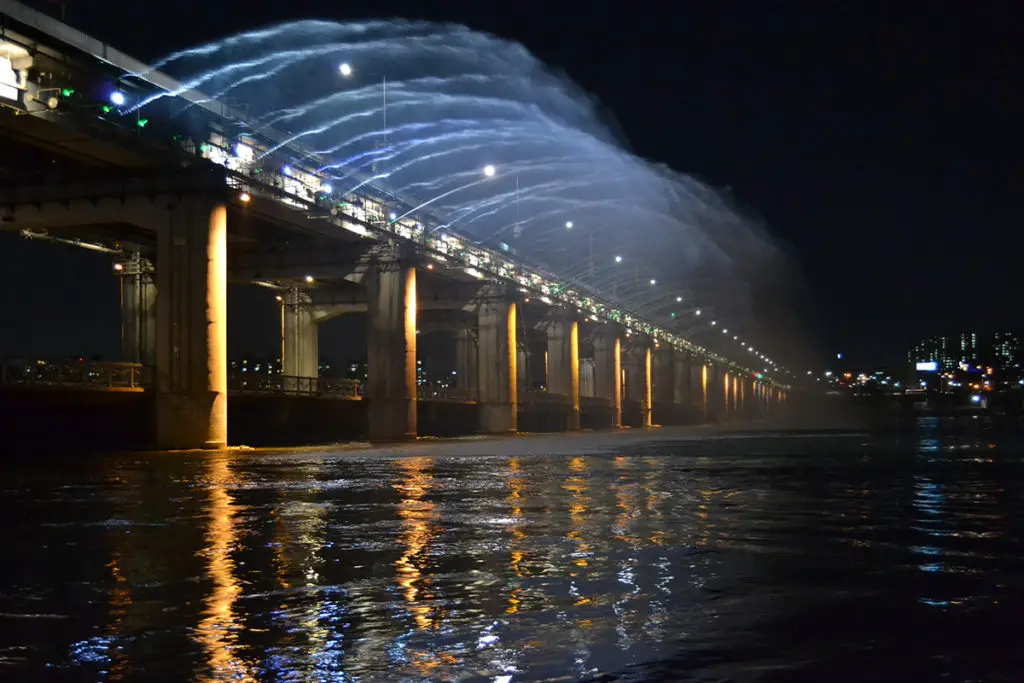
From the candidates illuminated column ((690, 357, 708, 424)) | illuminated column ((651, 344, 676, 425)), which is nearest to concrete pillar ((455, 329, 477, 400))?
illuminated column ((651, 344, 676, 425))

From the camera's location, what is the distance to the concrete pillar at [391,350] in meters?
65.2

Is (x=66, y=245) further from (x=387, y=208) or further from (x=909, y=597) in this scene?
(x=909, y=597)

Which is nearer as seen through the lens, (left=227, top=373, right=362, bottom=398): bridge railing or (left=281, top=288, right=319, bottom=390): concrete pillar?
(left=227, top=373, right=362, bottom=398): bridge railing

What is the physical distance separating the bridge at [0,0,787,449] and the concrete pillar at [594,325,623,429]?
17691 millimetres

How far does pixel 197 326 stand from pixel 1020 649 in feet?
137

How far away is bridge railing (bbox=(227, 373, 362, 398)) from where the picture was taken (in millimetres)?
60656

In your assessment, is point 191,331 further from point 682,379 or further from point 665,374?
point 682,379

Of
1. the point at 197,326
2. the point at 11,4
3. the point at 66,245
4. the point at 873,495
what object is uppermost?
the point at 11,4

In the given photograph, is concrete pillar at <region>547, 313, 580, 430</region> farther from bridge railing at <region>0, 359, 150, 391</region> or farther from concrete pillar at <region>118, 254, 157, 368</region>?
bridge railing at <region>0, 359, 150, 391</region>

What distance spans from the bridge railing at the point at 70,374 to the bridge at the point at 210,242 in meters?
0.16

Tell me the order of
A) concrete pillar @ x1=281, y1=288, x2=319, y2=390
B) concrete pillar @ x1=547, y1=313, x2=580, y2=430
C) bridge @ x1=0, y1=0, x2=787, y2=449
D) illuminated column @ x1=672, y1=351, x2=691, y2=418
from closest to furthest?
1. bridge @ x1=0, y1=0, x2=787, y2=449
2. concrete pillar @ x1=281, y1=288, x2=319, y2=390
3. concrete pillar @ x1=547, y1=313, x2=580, y2=430
4. illuminated column @ x1=672, y1=351, x2=691, y2=418

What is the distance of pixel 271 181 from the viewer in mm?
51062

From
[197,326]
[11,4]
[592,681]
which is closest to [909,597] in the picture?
[592,681]

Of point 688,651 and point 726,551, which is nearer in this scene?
point 688,651
